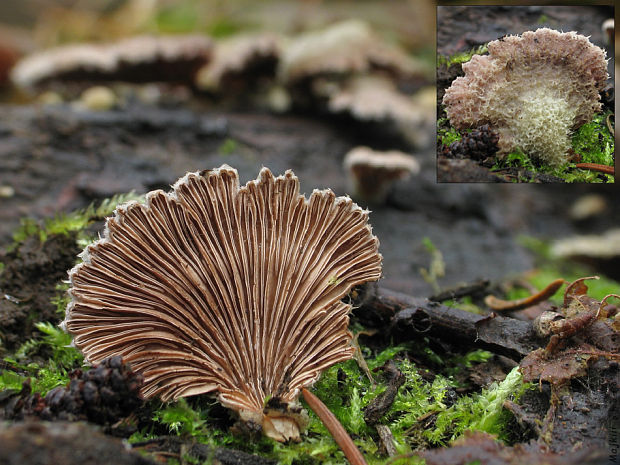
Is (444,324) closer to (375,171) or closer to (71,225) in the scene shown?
(71,225)

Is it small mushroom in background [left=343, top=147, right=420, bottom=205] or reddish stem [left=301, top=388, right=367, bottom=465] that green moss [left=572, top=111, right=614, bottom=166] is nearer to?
reddish stem [left=301, top=388, right=367, bottom=465]

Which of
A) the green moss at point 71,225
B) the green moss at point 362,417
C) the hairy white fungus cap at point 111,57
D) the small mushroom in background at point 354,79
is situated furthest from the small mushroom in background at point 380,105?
the green moss at point 362,417

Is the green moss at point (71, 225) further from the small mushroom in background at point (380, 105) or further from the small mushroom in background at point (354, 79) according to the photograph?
the small mushroom in background at point (354, 79)

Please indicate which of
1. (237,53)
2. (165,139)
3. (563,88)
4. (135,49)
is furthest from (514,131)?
(135,49)

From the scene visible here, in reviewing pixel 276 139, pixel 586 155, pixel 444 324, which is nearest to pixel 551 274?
pixel 586 155

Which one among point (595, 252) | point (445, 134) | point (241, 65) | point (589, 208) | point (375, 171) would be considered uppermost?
point (241, 65)

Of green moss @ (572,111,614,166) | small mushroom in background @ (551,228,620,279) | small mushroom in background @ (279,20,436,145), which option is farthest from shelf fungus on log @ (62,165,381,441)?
small mushroom in background @ (551,228,620,279)
